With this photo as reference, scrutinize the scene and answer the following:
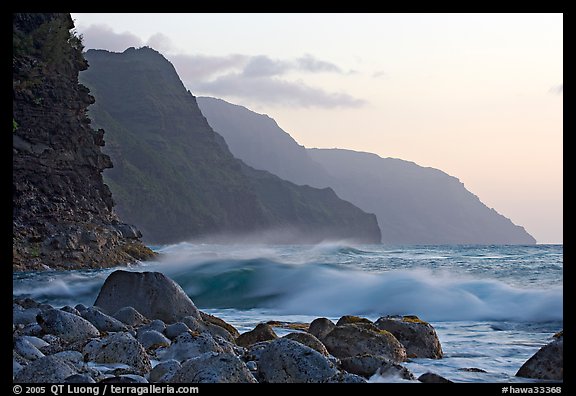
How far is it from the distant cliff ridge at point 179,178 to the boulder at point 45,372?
298 ft

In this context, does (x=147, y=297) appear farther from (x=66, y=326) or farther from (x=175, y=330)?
(x=66, y=326)

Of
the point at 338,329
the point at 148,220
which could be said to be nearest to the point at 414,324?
the point at 338,329

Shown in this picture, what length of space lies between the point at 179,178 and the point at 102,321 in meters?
105

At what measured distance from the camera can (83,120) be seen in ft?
121

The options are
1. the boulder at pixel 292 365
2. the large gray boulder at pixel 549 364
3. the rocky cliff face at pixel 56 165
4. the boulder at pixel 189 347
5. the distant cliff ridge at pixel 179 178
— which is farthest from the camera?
the distant cliff ridge at pixel 179 178

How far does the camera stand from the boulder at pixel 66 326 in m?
9.27

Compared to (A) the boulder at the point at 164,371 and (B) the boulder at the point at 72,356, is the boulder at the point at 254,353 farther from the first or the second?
(B) the boulder at the point at 72,356

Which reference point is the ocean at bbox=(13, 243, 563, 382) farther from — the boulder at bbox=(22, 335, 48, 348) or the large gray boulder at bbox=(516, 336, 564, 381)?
the boulder at bbox=(22, 335, 48, 348)

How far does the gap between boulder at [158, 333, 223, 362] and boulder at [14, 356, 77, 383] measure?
199cm

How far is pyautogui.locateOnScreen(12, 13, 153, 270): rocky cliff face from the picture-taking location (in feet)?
95.0

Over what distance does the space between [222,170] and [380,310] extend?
112m


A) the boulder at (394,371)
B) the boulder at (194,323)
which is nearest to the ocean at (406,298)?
the boulder at (394,371)
